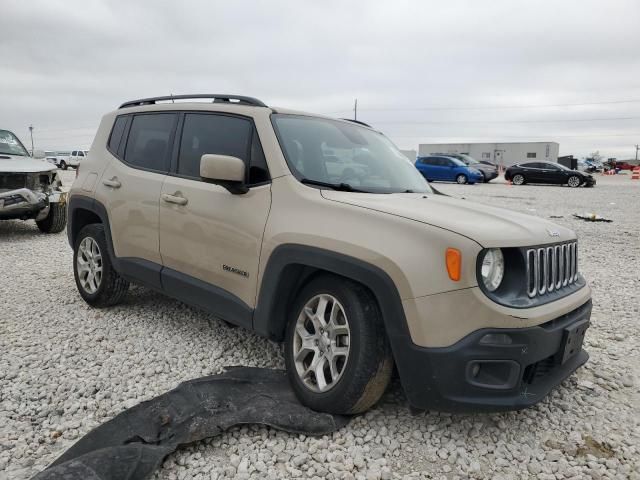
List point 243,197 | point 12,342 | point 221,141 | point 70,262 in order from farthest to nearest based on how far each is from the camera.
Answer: point 70,262, point 12,342, point 221,141, point 243,197

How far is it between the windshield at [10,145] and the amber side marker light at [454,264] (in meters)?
8.70

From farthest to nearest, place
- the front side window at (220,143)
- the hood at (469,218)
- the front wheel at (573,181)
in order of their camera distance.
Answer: the front wheel at (573,181) → the front side window at (220,143) → the hood at (469,218)

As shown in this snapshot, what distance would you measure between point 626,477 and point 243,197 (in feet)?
8.38

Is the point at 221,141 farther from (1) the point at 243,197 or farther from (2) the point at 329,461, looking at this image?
(2) the point at 329,461

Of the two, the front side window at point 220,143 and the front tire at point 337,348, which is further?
the front side window at point 220,143

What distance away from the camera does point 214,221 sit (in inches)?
132

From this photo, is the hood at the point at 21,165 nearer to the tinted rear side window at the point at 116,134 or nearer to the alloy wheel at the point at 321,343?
the tinted rear side window at the point at 116,134

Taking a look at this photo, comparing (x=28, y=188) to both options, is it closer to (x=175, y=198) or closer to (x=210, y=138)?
(x=175, y=198)

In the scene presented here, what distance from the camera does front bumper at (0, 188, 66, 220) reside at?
765cm

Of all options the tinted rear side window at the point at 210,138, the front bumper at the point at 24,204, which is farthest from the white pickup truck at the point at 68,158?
the tinted rear side window at the point at 210,138

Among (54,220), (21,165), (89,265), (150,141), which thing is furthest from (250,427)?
(54,220)

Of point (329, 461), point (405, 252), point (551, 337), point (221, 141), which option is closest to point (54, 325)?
point (221, 141)

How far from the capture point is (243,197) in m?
3.26

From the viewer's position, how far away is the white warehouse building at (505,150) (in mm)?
52781
